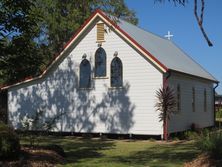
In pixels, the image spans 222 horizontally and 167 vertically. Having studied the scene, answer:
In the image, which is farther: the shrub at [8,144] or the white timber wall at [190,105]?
the white timber wall at [190,105]

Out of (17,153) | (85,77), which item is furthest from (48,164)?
(85,77)

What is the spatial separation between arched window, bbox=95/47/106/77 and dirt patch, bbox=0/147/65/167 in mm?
12521

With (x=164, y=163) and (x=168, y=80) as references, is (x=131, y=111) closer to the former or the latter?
(x=168, y=80)

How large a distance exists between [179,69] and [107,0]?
16241 mm

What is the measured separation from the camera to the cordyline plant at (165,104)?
2544 centimetres

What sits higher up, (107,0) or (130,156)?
(107,0)

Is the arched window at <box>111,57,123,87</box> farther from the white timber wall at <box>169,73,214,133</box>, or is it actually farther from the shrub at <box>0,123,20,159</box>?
the shrub at <box>0,123,20,159</box>

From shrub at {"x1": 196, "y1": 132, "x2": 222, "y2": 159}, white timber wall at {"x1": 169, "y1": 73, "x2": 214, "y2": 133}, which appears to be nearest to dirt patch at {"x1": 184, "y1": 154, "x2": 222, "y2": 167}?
shrub at {"x1": 196, "y1": 132, "x2": 222, "y2": 159}

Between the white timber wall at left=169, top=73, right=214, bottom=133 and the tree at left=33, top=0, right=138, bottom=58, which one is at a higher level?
the tree at left=33, top=0, right=138, bottom=58

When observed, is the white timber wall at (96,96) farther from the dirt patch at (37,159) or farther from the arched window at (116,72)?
the dirt patch at (37,159)

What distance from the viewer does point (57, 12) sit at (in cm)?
4450

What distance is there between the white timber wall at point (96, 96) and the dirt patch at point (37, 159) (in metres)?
11.2

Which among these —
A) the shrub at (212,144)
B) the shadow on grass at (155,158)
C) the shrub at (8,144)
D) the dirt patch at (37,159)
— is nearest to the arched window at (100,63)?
the shadow on grass at (155,158)

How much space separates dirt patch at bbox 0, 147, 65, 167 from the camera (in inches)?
528
